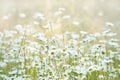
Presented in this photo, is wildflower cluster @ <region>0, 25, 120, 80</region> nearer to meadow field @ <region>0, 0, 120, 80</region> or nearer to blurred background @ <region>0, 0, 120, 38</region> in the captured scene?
meadow field @ <region>0, 0, 120, 80</region>

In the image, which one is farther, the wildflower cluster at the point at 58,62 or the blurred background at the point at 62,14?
the blurred background at the point at 62,14

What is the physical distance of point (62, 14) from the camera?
895 cm

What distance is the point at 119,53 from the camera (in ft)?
16.4

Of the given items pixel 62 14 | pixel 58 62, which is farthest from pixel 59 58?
pixel 62 14

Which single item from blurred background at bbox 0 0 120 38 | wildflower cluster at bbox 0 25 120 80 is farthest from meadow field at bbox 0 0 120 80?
blurred background at bbox 0 0 120 38

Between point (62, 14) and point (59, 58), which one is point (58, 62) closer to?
point (59, 58)

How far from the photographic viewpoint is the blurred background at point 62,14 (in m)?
7.66

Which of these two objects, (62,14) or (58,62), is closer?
(58,62)

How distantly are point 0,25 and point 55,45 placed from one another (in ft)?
11.6

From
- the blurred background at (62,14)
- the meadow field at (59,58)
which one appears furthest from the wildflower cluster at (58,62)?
the blurred background at (62,14)

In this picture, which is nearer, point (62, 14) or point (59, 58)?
point (59, 58)

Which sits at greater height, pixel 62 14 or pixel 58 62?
pixel 62 14

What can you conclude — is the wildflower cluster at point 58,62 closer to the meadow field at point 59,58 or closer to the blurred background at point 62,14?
the meadow field at point 59,58

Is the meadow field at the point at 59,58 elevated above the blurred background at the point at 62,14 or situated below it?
below
